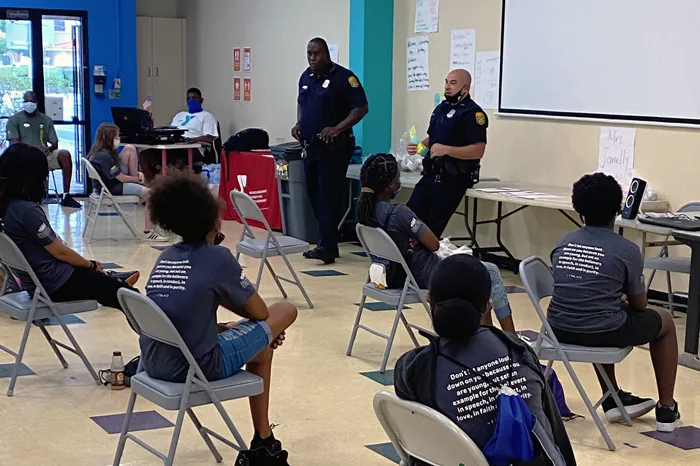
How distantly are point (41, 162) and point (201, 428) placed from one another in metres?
1.55

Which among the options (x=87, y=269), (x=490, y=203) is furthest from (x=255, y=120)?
(x=87, y=269)

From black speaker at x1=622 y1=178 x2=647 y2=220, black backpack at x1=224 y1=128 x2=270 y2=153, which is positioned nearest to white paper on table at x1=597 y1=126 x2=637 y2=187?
black speaker at x1=622 y1=178 x2=647 y2=220

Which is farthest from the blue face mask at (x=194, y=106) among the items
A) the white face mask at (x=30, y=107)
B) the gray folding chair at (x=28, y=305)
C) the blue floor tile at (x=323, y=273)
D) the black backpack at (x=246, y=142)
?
the gray folding chair at (x=28, y=305)

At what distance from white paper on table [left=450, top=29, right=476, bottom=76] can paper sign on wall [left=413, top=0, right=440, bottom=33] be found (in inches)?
11.1

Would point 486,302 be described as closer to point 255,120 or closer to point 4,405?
point 4,405

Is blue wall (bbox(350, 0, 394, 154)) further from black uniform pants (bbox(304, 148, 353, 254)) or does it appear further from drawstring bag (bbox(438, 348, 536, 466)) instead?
drawstring bag (bbox(438, 348, 536, 466))

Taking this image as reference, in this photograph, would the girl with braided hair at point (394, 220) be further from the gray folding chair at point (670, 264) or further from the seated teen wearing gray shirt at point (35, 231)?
the seated teen wearing gray shirt at point (35, 231)

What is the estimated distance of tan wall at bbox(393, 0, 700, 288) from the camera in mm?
6211

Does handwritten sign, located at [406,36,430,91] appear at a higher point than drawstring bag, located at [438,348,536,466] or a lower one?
higher

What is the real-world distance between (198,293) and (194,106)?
9214mm

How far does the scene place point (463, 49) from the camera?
801 cm

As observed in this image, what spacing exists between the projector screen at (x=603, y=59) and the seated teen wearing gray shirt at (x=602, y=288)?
252 cm

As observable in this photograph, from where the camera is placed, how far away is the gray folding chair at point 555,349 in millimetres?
3746

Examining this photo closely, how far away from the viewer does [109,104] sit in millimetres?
12742
